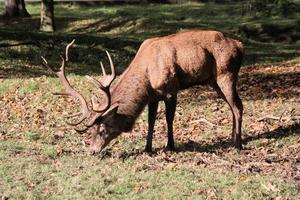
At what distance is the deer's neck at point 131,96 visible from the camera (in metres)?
9.09

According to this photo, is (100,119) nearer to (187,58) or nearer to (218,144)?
(187,58)

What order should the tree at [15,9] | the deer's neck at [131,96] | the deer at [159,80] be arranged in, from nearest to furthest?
1. the deer at [159,80]
2. the deer's neck at [131,96]
3. the tree at [15,9]

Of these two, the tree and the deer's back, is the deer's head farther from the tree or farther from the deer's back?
the tree

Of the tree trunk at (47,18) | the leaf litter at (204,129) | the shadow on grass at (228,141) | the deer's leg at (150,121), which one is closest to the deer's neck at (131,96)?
the deer's leg at (150,121)

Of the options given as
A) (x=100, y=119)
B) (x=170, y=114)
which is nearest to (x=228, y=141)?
(x=170, y=114)

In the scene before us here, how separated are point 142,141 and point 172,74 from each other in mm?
1686

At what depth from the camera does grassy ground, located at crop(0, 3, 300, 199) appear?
7496mm

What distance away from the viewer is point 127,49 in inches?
808

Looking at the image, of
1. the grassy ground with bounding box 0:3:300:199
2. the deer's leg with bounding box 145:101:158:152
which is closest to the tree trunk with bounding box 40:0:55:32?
the grassy ground with bounding box 0:3:300:199

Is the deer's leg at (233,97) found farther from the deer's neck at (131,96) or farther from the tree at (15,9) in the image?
the tree at (15,9)

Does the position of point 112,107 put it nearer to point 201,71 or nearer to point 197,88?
point 201,71

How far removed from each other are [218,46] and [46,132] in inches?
144

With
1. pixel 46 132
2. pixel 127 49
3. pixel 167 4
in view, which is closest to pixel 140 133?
pixel 46 132

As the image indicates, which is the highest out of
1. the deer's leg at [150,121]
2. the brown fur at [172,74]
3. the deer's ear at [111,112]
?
the brown fur at [172,74]
